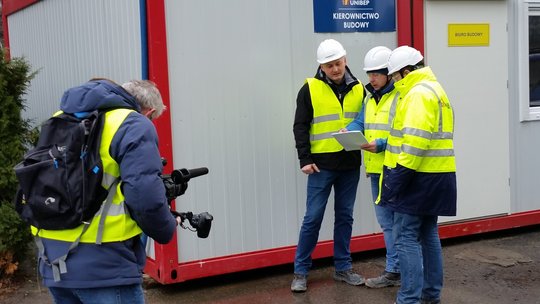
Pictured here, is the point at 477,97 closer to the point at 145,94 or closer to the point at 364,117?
the point at 364,117

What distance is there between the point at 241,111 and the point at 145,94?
2.29m

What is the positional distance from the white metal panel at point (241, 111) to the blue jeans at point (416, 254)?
131cm

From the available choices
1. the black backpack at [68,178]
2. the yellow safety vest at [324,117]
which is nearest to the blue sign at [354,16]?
the yellow safety vest at [324,117]

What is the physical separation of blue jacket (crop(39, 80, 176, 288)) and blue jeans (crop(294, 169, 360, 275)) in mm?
2344

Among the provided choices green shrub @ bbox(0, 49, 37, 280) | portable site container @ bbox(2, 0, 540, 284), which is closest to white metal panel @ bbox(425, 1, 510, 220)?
portable site container @ bbox(2, 0, 540, 284)

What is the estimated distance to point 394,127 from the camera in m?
4.18

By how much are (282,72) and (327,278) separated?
1757 mm

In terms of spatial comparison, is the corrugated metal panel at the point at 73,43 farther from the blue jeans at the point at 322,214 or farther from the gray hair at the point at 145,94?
the gray hair at the point at 145,94

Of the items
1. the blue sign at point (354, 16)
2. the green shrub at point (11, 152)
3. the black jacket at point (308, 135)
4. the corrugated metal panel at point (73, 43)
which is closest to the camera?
the black jacket at point (308, 135)

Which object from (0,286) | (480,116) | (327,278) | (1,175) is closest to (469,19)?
(480,116)

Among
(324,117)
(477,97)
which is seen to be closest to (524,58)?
(477,97)

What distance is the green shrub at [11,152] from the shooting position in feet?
17.0

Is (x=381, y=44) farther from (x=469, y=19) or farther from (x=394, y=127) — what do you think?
(x=394, y=127)

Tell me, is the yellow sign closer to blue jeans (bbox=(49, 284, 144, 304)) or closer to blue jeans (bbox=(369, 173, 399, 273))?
blue jeans (bbox=(369, 173, 399, 273))
